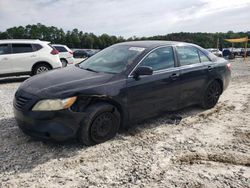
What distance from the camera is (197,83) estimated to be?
559 cm

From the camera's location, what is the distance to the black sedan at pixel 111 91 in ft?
12.5

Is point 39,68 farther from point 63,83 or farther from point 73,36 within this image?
point 73,36

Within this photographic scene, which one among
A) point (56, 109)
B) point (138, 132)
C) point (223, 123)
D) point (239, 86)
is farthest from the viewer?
point (239, 86)

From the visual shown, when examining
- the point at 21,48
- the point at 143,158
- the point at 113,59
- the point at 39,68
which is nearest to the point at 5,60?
the point at 21,48

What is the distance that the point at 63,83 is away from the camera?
4.04m

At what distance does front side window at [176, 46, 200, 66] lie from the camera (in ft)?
17.6

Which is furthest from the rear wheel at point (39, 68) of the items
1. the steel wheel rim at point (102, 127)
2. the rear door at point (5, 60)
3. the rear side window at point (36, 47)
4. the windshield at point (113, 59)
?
the steel wheel rim at point (102, 127)

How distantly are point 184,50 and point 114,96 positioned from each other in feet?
6.92

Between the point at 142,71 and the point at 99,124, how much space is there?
1.08m

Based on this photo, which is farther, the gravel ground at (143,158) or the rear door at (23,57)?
the rear door at (23,57)

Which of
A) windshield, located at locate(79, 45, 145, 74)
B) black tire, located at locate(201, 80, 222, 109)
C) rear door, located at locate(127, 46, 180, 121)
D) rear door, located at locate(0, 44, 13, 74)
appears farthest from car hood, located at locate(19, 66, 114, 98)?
rear door, located at locate(0, 44, 13, 74)

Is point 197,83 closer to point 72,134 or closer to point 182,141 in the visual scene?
point 182,141

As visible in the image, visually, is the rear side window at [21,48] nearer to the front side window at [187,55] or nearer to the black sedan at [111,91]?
the black sedan at [111,91]

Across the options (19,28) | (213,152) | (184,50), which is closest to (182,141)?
(213,152)
